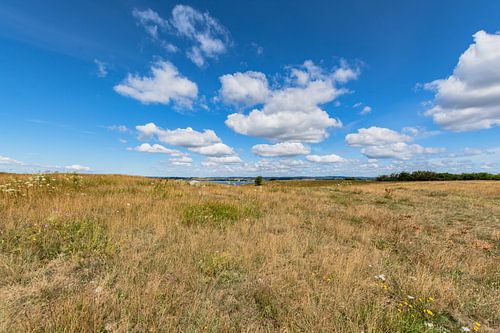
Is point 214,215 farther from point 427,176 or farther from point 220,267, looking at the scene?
point 427,176

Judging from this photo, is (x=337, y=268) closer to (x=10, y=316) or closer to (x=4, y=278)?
(x=10, y=316)

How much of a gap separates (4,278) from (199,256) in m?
2.92

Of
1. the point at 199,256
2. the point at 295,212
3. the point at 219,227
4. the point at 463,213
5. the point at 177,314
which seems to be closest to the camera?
the point at 177,314

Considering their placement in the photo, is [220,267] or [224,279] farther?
[220,267]

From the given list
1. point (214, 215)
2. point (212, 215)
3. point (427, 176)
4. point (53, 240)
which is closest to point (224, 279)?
point (53, 240)

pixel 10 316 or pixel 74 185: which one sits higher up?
pixel 74 185

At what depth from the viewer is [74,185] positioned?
12781mm

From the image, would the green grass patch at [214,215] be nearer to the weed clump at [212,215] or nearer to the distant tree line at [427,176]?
the weed clump at [212,215]

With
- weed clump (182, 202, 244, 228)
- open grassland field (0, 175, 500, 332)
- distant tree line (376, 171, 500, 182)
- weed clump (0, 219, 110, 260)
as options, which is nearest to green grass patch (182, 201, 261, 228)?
weed clump (182, 202, 244, 228)

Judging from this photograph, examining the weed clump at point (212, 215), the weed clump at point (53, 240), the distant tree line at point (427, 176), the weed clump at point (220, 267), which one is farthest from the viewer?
the distant tree line at point (427, 176)

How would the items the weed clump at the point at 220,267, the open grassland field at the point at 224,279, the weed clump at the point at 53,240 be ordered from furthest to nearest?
1. the weed clump at the point at 53,240
2. the weed clump at the point at 220,267
3. the open grassland field at the point at 224,279

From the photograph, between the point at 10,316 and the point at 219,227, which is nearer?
the point at 10,316

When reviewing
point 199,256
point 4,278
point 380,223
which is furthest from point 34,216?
point 380,223

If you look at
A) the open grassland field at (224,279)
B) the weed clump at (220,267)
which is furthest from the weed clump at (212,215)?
the weed clump at (220,267)
